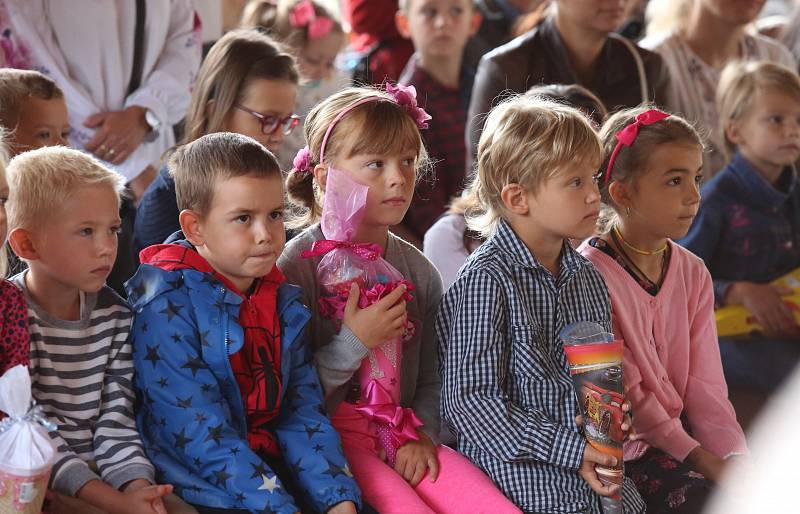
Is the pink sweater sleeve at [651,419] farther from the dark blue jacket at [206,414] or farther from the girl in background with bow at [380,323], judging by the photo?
the dark blue jacket at [206,414]

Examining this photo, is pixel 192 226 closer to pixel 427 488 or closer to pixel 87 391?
pixel 87 391

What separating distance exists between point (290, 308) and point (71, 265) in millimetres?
407

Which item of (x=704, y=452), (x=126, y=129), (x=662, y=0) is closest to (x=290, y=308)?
(x=704, y=452)

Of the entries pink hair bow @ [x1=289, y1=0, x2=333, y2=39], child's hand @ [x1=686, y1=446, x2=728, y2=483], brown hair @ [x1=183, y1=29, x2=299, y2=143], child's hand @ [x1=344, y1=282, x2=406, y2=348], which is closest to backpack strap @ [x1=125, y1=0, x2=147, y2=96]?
brown hair @ [x1=183, y1=29, x2=299, y2=143]

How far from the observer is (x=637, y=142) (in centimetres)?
234

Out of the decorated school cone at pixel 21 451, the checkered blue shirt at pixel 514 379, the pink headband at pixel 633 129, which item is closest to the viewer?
the decorated school cone at pixel 21 451

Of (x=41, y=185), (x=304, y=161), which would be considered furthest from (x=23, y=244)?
(x=304, y=161)

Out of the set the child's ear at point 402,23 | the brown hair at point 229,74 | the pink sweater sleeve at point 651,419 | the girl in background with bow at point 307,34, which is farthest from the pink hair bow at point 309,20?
the pink sweater sleeve at point 651,419

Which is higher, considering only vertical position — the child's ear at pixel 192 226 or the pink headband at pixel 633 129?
the pink headband at pixel 633 129

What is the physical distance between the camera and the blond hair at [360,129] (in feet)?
6.80

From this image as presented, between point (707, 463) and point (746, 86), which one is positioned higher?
point (746, 86)

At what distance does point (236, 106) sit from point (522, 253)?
903mm

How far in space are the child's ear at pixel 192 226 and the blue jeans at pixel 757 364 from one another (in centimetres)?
183

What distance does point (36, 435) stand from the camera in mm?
1544
